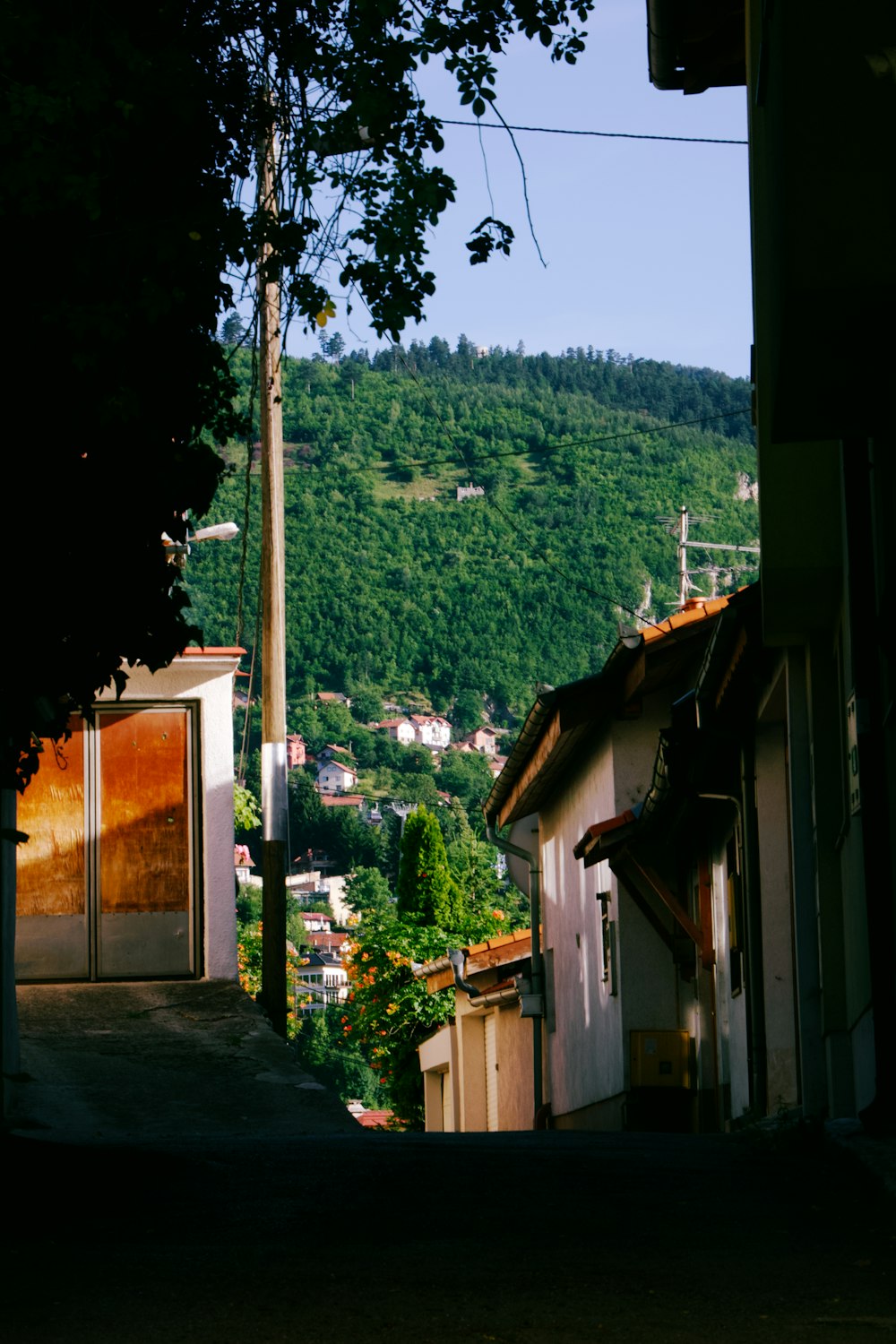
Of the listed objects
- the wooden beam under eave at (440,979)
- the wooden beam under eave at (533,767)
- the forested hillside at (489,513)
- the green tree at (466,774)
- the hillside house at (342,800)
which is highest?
the forested hillside at (489,513)

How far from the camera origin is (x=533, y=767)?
1928 cm

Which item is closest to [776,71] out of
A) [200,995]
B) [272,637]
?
[272,637]

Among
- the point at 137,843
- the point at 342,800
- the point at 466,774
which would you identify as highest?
the point at 466,774

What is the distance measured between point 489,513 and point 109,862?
126 meters

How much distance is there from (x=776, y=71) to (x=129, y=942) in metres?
11.8

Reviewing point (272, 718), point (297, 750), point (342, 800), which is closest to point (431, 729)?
point (297, 750)

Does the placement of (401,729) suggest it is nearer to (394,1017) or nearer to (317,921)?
(317,921)

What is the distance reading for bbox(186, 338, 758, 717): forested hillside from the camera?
4031 inches

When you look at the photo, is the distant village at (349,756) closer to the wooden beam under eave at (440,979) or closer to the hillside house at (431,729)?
the hillside house at (431,729)

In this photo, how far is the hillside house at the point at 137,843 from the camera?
16.4 metres

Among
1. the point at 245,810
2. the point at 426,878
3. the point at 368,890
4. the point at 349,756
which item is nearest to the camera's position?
the point at 245,810

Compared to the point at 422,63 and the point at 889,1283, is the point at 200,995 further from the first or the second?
the point at 889,1283

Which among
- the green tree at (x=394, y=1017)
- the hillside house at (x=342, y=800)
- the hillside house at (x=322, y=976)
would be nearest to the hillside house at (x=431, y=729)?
the hillside house at (x=342, y=800)

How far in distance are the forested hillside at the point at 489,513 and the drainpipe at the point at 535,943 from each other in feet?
224
